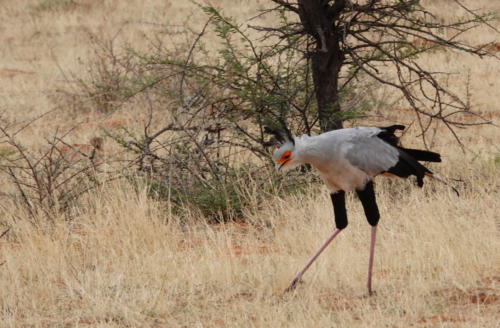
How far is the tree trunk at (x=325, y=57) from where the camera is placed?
698cm

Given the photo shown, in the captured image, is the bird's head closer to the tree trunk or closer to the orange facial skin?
the orange facial skin

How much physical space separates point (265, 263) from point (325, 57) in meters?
2.81

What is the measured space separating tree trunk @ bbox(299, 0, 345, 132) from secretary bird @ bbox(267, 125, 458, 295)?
2.49 meters

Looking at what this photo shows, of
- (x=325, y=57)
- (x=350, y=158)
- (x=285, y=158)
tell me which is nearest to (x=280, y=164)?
(x=285, y=158)

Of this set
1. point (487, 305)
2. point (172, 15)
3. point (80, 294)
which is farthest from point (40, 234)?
point (172, 15)

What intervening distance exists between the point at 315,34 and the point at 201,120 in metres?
1.35

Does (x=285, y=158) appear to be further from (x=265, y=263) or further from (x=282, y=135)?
(x=265, y=263)

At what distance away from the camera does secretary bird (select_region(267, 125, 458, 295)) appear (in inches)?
159

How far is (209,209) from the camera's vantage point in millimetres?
6676

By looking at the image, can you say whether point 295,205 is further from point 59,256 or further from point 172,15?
point 172,15

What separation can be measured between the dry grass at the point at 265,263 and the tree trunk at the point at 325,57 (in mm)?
836

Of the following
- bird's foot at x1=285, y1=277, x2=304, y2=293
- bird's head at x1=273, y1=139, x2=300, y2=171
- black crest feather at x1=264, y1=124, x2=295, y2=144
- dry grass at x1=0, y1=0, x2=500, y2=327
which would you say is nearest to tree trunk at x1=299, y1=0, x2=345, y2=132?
dry grass at x1=0, y1=0, x2=500, y2=327

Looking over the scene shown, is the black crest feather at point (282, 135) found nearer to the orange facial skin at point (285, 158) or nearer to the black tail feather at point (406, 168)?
the orange facial skin at point (285, 158)

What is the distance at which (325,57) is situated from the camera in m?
7.18
